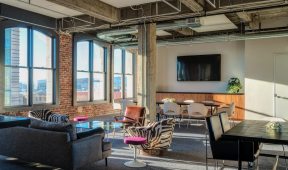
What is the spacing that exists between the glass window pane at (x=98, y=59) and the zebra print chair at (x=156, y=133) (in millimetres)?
6212

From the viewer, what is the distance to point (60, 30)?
8.98 meters

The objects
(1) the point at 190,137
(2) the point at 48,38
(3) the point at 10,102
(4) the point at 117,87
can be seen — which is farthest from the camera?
(4) the point at 117,87

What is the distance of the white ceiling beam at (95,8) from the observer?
20.3 feet

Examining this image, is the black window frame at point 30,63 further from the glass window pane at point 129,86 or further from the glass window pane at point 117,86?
the glass window pane at point 129,86

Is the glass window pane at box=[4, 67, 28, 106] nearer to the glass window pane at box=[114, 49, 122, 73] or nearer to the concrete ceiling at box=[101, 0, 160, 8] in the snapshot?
the concrete ceiling at box=[101, 0, 160, 8]

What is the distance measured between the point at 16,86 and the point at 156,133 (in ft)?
16.2

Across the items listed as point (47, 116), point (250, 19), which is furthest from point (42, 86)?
point (250, 19)

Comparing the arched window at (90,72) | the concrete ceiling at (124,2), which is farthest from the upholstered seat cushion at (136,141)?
the arched window at (90,72)

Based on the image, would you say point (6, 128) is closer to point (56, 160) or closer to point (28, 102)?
point (56, 160)

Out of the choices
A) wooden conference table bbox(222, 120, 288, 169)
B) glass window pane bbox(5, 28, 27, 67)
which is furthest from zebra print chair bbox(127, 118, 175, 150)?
glass window pane bbox(5, 28, 27, 67)

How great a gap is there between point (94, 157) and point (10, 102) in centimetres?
458

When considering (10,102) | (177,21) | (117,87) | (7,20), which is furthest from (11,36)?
(117,87)

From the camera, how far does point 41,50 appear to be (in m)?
8.71

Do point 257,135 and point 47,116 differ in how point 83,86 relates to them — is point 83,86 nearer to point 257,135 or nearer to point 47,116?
point 47,116
